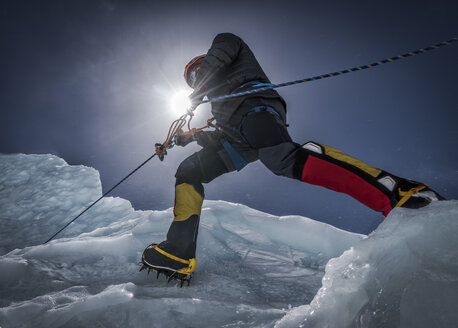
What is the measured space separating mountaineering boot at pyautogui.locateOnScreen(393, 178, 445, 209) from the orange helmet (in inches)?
80.9

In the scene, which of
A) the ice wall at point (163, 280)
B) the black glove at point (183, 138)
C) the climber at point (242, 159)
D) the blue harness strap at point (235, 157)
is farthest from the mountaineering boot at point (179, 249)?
the black glove at point (183, 138)

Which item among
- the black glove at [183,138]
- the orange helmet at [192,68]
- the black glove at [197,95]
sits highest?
the orange helmet at [192,68]

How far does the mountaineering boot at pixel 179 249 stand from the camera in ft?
5.29

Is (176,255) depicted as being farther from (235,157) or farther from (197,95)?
(197,95)

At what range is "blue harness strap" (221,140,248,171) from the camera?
2.06 metres

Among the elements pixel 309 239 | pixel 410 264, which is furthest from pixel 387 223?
pixel 309 239

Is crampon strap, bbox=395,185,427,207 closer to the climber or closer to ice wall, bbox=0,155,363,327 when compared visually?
the climber

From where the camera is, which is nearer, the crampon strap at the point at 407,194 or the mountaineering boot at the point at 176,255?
the crampon strap at the point at 407,194

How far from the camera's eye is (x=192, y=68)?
2.36 metres

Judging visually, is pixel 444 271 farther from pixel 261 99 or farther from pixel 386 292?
pixel 261 99

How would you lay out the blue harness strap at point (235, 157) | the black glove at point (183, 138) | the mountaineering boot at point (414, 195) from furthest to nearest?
1. the black glove at point (183, 138)
2. the blue harness strap at point (235, 157)
3. the mountaineering boot at point (414, 195)

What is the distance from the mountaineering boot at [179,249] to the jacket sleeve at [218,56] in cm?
110

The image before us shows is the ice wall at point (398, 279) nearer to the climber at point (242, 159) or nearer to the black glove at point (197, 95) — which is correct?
the climber at point (242, 159)

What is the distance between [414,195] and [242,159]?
1.30 metres
